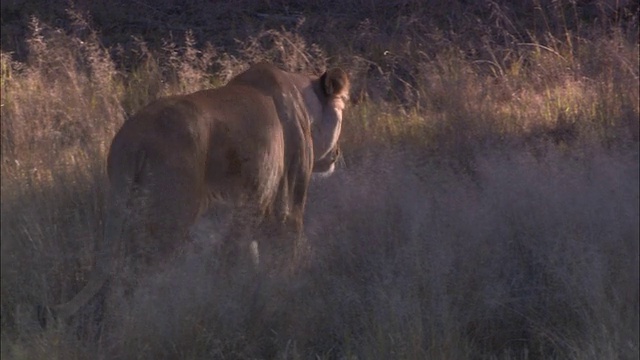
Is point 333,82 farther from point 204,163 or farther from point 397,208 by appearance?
point 204,163

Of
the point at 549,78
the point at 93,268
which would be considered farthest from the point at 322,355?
the point at 549,78

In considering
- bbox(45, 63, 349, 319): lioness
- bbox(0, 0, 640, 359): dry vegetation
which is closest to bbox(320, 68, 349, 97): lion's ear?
bbox(45, 63, 349, 319): lioness

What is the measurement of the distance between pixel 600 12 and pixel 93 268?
6023 millimetres

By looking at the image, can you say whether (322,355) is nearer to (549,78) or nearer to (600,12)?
(549,78)

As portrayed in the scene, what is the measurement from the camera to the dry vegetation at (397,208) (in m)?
5.76

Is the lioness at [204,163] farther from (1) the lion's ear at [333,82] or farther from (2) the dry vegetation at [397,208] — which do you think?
(1) the lion's ear at [333,82]

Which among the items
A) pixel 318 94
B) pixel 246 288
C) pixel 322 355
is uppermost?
pixel 318 94

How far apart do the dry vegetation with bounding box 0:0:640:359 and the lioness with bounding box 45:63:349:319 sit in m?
0.20

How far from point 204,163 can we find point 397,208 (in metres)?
1.27

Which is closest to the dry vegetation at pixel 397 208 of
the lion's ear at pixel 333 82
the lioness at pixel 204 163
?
the lioness at pixel 204 163

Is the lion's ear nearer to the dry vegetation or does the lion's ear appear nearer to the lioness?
the lioness

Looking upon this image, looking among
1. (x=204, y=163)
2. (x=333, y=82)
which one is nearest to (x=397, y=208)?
(x=204, y=163)

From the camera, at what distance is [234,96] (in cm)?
673

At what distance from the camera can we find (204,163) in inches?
237
